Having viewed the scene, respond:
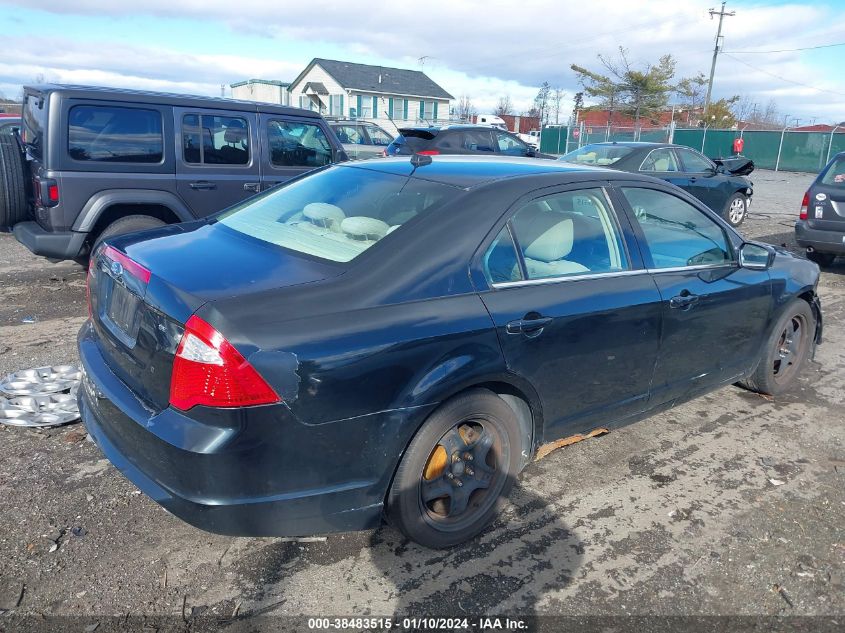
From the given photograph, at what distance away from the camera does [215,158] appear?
678 centimetres

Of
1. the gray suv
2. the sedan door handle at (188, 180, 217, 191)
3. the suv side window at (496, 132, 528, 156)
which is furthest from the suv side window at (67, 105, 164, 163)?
the suv side window at (496, 132, 528, 156)

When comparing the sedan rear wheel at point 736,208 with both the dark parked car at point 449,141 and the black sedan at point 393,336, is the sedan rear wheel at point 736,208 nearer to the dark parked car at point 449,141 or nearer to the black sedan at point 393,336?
the dark parked car at point 449,141

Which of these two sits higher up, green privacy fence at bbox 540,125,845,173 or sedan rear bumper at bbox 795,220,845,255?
green privacy fence at bbox 540,125,845,173

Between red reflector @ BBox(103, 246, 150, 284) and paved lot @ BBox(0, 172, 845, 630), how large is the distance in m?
1.17

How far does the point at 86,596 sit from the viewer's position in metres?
2.55

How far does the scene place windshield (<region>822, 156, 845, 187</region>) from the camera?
344 inches

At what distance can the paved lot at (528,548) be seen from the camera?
2621 mm

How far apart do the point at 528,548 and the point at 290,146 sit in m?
5.61

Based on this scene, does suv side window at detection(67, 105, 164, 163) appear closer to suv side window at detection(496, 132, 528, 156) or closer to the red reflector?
the red reflector

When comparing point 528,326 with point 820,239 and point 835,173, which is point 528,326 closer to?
point 820,239

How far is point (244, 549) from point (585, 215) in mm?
2338

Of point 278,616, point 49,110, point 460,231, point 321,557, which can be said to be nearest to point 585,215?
point 460,231

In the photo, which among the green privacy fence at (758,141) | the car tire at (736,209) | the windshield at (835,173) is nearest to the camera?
the windshield at (835,173)

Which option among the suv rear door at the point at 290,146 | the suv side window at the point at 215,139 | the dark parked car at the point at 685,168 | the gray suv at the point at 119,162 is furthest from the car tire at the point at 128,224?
the dark parked car at the point at 685,168
